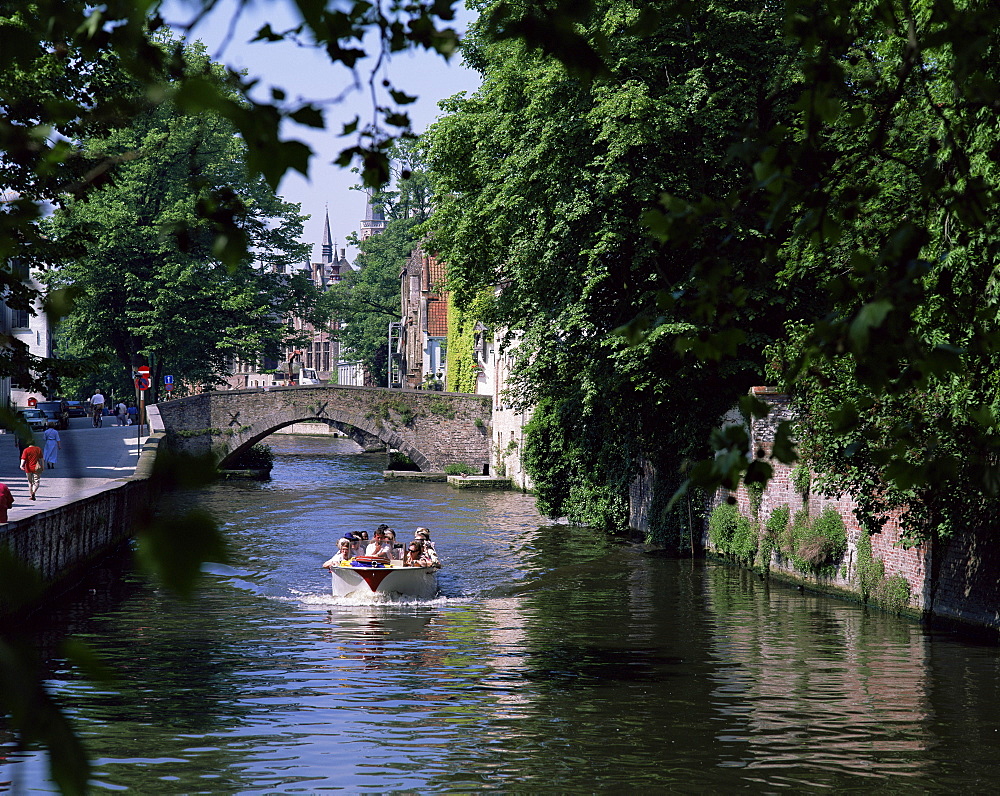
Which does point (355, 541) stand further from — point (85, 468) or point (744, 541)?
point (85, 468)

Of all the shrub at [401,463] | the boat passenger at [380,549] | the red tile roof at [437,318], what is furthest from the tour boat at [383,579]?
the red tile roof at [437,318]

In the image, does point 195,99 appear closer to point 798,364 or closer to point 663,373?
point 798,364

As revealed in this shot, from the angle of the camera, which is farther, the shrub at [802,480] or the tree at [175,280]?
the tree at [175,280]

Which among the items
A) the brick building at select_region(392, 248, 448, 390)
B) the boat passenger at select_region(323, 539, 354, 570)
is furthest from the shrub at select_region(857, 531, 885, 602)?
the brick building at select_region(392, 248, 448, 390)

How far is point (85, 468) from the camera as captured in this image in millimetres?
14461

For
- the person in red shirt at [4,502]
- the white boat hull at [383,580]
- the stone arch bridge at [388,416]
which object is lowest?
the white boat hull at [383,580]

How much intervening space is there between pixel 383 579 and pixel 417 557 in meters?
0.71

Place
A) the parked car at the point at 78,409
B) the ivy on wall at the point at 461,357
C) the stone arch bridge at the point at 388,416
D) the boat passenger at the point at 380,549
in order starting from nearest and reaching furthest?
the boat passenger at the point at 380,549 → the stone arch bridge at the point at 388,416 → the ivy on wall at the point at 461,357 → the parked car at the point at 78,409

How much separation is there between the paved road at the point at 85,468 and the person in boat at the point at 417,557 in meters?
4.61

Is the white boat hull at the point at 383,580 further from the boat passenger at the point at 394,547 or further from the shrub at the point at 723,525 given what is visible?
the shrub at the point at 723,525

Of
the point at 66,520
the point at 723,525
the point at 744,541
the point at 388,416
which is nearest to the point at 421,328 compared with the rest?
the point at 388,416

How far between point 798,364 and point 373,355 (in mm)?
71597

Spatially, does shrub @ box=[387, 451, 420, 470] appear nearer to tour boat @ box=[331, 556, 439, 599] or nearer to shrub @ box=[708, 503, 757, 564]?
shrub @ box=[708, 503, 757, 564]

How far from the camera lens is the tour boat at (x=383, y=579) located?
1948 centimetres
